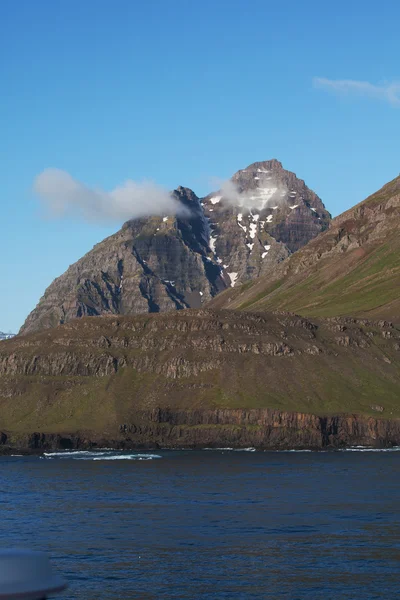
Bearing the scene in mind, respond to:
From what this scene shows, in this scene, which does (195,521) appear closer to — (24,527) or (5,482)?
(24,527)

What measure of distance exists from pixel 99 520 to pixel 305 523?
2615cm

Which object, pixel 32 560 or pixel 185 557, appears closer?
pixel 32 560

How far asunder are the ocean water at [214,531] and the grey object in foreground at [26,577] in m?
42.1

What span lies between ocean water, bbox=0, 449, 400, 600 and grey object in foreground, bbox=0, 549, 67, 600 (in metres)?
42.1

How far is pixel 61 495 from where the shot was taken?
6038 inches

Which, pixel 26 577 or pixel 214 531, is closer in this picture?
pixel 26 577

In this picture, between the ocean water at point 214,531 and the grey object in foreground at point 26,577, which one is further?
the ocean water at point 214,531

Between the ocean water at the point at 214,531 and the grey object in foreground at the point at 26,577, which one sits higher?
the grey object in foreground at the point at 26,577

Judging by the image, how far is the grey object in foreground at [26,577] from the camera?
34.4 m

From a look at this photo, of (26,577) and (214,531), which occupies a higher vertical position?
(26,577)

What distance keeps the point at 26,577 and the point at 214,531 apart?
3140 inches

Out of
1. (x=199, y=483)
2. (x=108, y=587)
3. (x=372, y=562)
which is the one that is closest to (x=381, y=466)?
(x=199, y=483)

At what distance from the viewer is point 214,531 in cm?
11244

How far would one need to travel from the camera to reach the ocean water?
81500mm
